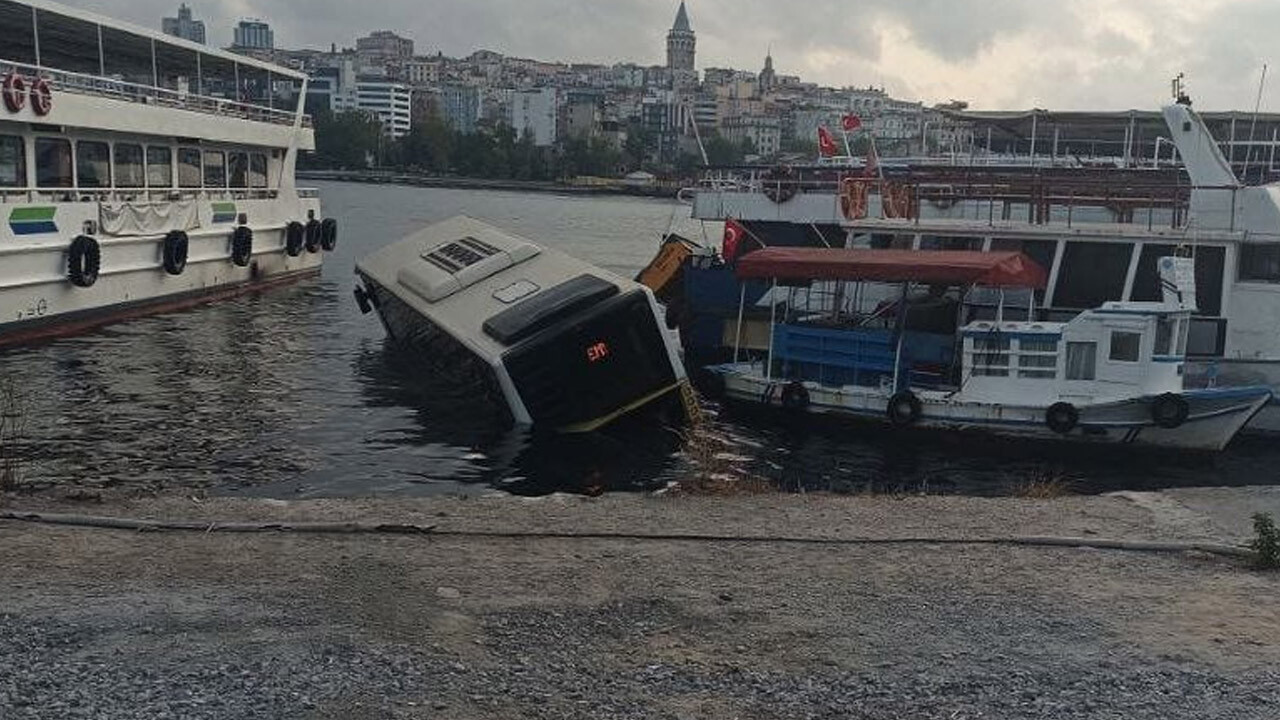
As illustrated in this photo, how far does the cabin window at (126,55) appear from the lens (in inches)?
1199

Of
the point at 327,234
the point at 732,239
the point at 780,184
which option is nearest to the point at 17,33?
the point at 327,234

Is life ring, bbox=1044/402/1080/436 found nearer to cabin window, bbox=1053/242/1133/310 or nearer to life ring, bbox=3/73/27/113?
cabin window, bbox=1053/242/1133/310

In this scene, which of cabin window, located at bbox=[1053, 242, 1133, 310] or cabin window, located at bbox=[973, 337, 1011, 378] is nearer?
cabin window, located at bbox=[973, 337, 1011, 378]

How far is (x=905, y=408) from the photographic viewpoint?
18125mm

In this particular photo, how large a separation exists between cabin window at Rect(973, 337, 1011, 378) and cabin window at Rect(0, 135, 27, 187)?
19868 mm

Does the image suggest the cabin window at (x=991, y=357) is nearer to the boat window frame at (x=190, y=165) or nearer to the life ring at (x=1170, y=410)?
the life ring at (x=1170, y=410)

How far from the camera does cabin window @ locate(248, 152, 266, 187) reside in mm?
37531

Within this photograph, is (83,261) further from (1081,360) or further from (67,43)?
(1081,360)

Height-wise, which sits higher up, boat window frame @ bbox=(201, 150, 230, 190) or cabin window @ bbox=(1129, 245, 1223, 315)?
boat window frame @ bbox=(201, 150, 230, 190)

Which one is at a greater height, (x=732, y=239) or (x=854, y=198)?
(x=854, y=198)

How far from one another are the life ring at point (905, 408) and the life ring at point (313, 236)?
27607 millimetres

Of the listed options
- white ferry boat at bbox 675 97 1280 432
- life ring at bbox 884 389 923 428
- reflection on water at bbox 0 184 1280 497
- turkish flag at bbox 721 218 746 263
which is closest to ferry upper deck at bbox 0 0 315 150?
reflection on water at bbox 0 184 1280 497

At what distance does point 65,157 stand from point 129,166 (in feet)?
10.1

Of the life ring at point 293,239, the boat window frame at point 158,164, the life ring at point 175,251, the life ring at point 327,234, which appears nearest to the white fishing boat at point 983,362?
the life ring at point 175,251
